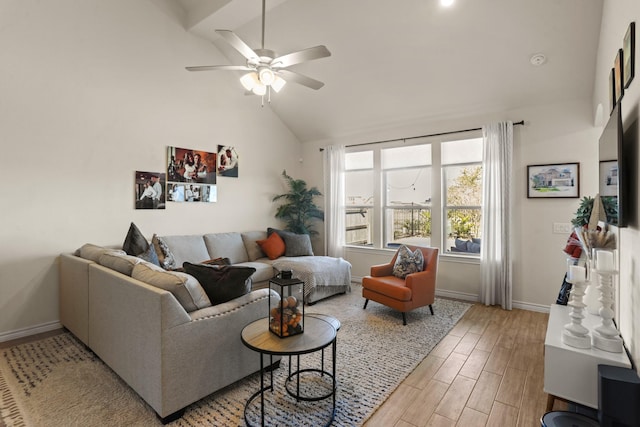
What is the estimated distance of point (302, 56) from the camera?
2.78 m

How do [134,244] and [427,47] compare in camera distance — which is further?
[427,47]

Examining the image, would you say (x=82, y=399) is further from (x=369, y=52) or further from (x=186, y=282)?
(x=369, y=52)

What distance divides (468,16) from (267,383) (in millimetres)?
3938

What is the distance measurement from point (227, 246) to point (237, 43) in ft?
9.77

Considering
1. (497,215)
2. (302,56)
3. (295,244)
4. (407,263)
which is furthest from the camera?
(295,244)

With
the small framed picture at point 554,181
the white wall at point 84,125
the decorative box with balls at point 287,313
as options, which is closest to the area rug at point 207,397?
the decorative box with balls at point 287,313

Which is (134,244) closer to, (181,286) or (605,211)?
(181,286)

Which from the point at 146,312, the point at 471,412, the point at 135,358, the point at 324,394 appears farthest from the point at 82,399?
the point at 471,412

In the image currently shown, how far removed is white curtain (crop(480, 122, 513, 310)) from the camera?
4164 millimetres

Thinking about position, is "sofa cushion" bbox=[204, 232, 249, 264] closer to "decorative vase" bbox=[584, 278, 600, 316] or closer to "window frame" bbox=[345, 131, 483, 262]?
"window frame" bbox=[345, 131, 483, 262]

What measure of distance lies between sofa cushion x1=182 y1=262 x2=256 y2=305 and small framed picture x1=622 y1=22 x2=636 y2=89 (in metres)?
2.62

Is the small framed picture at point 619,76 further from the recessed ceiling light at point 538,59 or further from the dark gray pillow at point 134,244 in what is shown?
the dark gray pillow at point 134,244

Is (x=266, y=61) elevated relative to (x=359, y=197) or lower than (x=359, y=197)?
elevated

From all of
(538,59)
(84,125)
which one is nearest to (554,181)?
(538,59)
